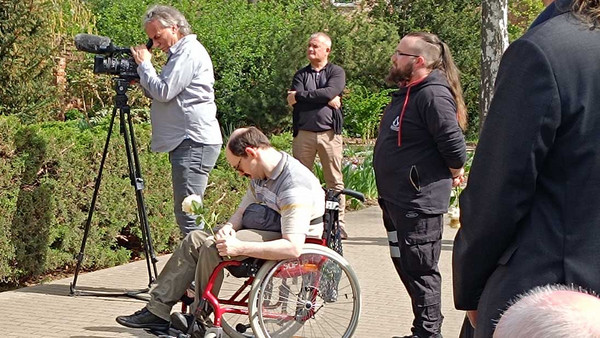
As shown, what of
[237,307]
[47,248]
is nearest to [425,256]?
[237,307]

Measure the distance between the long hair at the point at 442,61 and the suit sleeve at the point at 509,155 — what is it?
3028 millimetres

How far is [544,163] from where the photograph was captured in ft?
8.00

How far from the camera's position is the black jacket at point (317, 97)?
9.00 m

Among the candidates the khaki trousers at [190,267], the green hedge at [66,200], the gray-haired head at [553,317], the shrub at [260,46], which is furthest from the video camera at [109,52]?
the shrub at [260,46]

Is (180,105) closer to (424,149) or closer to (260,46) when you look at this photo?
(424,149)

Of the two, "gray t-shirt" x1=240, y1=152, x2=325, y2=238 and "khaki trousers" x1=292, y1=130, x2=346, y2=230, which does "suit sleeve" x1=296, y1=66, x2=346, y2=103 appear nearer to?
"khaki trousers" x1=292, y1=130, x2=346, y2=230

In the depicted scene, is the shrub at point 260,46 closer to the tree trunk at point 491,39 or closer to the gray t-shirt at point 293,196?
the tree trunk at point 491,39

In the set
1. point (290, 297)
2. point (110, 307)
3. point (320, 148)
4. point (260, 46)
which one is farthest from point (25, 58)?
point (260, 46)

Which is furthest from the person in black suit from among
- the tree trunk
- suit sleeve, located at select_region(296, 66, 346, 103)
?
the tree trunk

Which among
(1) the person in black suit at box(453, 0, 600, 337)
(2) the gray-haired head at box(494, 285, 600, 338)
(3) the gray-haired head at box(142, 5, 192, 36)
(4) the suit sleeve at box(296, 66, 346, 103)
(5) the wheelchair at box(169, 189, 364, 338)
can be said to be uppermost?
(3) the gray-haired head at box(142, 5, 192, 36)

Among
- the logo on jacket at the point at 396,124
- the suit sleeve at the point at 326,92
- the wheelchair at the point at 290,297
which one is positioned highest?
the logo on jacket at the point at 396,124

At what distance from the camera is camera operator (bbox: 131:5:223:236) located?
6480 millimetres

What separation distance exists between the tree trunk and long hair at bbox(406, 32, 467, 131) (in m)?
4.56

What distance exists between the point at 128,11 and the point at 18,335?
16056 millimetres
